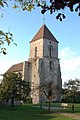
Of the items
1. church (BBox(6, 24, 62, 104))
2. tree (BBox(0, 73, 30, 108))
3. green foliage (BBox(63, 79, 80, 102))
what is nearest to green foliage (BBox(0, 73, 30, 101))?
tree (BBox(0, 73, 30, 108))

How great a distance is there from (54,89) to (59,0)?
36.7m

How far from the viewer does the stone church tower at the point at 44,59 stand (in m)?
66.2

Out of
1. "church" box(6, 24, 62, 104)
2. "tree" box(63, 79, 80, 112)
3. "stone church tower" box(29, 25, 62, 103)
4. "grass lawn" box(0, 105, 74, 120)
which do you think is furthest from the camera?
"church" box(6, 24, 62, 104)

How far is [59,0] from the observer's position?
3365 mm

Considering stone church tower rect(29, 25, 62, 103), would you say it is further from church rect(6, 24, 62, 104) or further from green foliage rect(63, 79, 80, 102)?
green foliage rect(63, 79, 80, 102)

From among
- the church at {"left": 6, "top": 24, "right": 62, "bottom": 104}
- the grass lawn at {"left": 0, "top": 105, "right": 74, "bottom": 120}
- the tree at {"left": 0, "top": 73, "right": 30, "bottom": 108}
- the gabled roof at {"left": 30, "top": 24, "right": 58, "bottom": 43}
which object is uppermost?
the gabled roof at {"left": 30, "top": 24, "right": 58, "bottom": 43}

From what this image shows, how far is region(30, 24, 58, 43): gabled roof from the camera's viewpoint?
70.4 metres

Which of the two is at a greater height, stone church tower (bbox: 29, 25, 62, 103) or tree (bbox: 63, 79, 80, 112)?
stone church tower (bbox: 29, 25, 62, 103)

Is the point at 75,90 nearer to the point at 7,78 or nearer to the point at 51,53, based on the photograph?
the point at 7,78

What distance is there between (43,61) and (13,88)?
1186 inches

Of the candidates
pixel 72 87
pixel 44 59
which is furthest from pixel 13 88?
pixel 44 59

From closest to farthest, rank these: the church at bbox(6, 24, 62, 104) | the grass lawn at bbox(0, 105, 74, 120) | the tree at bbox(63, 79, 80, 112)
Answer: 1. the grass lawn at bbox(0, 105, 74, 120)
2. the tree at bbox(63, 79, 80, 112)
3. the church at bbox(6, 24, 62, 104)

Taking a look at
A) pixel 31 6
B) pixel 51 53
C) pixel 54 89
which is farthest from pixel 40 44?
pixel 31 6

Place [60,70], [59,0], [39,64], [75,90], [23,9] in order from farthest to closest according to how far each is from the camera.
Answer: [60,70]
[39,64]
[75,90]
[23,9]
[59,0]
